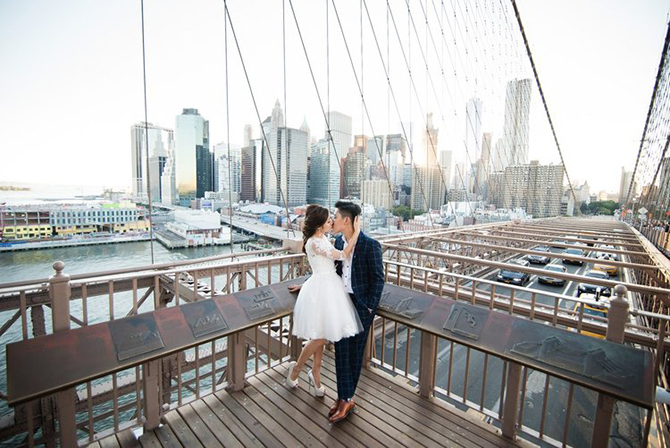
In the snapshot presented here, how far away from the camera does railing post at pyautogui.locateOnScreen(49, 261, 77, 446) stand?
5.70 feet

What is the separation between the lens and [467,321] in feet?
7.06

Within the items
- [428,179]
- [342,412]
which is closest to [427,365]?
[342,412]

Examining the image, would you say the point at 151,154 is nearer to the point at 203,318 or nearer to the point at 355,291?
the point at 203,318

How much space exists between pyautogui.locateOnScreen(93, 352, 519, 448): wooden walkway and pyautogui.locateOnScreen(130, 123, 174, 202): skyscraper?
451 cm

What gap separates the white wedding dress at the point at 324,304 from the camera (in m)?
Result: 2.17

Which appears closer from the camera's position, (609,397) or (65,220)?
(609,397)

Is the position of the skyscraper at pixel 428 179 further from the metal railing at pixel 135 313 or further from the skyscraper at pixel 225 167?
the metal railing at pixel 135 313

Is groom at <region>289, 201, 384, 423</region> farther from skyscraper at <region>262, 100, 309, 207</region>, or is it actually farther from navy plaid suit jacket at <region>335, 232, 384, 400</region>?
skyscraper at <region>262, 100, 309, 207</region>

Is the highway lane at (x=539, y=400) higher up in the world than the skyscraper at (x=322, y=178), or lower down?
lower down

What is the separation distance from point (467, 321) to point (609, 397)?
799mm

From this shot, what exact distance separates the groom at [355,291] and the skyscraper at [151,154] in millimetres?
4744

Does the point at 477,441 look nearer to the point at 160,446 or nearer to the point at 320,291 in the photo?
the point at 320,291

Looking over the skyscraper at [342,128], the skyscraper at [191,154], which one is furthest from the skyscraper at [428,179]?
the skyscraper at [191,154]

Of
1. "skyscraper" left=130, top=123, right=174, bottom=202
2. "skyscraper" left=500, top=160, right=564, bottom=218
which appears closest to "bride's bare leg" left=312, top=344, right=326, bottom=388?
"skyscraper" left=130, top=123, right=174, bottom=202
